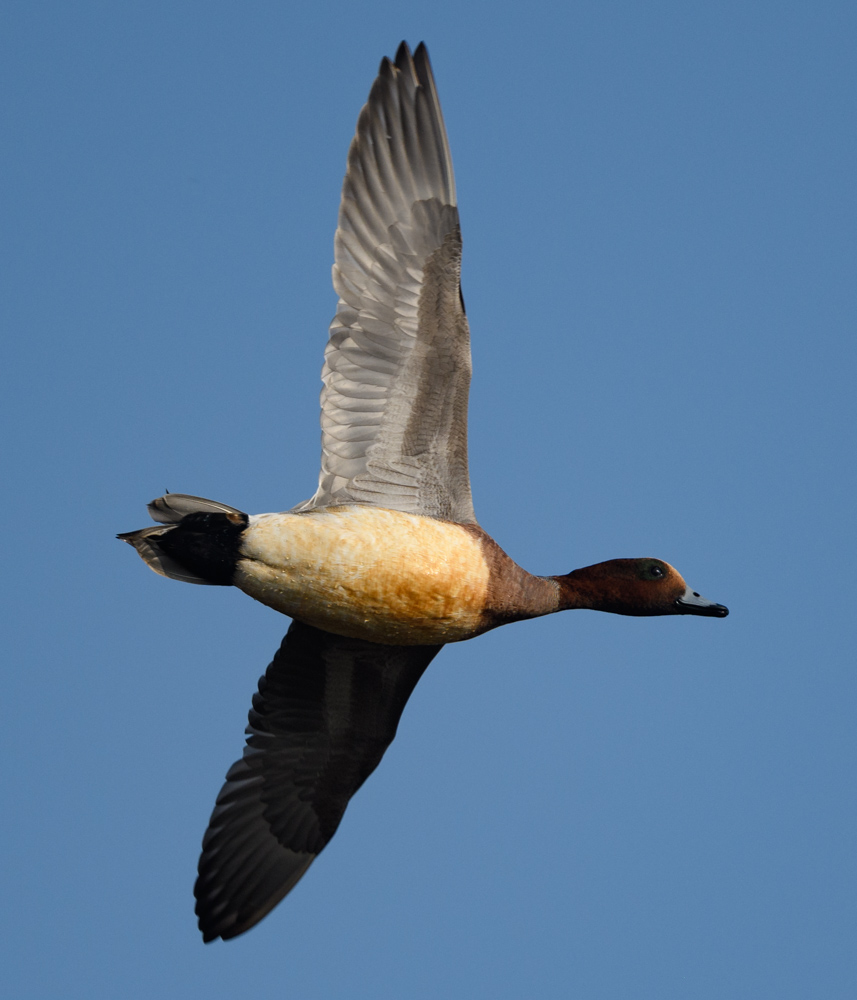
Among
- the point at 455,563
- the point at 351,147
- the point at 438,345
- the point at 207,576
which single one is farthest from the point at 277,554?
the point at 351,147

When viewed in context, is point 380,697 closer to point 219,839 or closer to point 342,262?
point 219,839

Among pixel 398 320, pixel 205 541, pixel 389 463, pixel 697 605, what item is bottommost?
pixel 697 605

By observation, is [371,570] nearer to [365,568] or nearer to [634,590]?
[365,568]

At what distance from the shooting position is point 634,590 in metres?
8.41

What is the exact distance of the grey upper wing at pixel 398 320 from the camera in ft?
24.3

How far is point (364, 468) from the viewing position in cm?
766

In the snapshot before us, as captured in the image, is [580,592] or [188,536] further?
[580,592]

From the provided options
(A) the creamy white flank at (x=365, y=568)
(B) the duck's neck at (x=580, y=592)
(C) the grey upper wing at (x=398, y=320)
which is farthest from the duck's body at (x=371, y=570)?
(B) the duck's neck at (x=580, y=592)

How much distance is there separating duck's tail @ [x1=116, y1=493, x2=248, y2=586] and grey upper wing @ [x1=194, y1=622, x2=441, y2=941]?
149cm

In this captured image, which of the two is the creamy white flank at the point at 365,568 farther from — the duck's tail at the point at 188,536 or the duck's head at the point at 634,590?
the duck's head at the point at 634,590

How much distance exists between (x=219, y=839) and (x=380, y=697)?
5.01 ft

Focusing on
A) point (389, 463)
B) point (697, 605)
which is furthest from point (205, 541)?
point (697, 605)

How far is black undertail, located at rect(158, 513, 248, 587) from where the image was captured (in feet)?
24.1

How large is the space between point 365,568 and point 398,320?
1.49m
